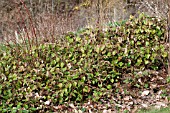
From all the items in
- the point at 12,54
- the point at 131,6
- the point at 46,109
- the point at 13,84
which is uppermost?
the point at 131,6

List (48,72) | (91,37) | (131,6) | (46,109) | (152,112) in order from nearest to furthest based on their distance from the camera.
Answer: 1. (152,112)
2. (46,109)
3. (48,72)
4. (91,37)
5. (131,6)

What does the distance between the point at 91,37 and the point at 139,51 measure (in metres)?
1.25

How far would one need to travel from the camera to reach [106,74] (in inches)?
228

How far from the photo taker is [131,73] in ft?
19.8

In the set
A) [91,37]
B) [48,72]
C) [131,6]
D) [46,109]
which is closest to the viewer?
[46,109]

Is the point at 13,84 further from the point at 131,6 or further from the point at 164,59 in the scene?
the point at 131,6

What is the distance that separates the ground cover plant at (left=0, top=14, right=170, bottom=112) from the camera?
530 centimetres

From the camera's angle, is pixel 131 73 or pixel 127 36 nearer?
pixel 131 73

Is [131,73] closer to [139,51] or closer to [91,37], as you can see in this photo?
[139,51]

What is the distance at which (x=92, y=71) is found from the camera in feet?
18.9

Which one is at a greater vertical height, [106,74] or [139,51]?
[139,51]

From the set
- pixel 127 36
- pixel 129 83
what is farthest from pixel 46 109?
pixel 127 36

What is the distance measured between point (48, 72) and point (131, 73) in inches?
72.4

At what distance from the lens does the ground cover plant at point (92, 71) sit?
5.30 meters
